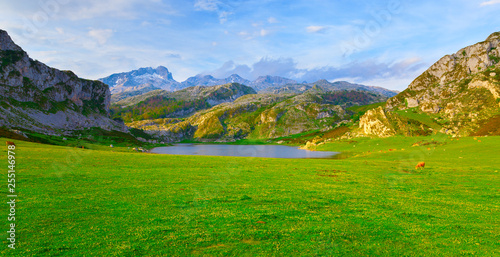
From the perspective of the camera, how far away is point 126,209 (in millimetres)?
16719

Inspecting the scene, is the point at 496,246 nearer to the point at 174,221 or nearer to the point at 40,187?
the point at 174,221

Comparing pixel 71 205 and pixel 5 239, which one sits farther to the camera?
pixel 71 205

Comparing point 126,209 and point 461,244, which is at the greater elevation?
point 126,209

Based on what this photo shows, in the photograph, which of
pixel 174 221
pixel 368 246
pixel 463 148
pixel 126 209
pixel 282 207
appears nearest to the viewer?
pixel 368 246

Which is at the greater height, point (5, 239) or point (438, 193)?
point (5, 239)

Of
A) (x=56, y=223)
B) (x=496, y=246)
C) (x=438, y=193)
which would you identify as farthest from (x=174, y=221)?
(x=438, y=193)

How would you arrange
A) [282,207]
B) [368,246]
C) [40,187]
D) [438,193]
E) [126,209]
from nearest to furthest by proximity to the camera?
[368,246]
[126,209]
[282,207]
[40,187]
[438,193]

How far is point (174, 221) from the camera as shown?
1493 centimetres

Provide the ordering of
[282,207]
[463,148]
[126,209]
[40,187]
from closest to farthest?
[126,209]
[282,207]
[40,187]
[463,148]

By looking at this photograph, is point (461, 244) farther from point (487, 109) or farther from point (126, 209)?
point (487, 109)

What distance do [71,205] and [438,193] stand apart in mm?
32895

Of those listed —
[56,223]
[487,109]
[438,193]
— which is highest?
[487,109]

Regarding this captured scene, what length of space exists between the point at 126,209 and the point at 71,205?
12.9ft

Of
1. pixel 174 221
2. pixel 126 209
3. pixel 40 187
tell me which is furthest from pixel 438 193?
pixel 40 187
